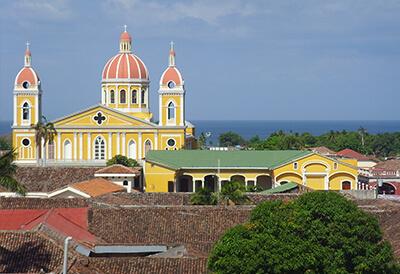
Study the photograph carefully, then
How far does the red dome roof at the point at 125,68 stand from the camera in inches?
3081

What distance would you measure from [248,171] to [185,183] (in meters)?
4.36

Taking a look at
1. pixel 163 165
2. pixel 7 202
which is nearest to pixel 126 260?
pixel 7 202

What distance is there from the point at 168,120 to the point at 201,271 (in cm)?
5073

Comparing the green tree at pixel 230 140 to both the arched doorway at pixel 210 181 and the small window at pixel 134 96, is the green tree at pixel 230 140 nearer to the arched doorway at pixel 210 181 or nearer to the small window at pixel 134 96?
the small window at pixel 134 96

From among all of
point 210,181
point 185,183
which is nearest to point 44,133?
point 185,183

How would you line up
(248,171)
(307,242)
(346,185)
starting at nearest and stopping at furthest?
(307,242) < (346,185) < (248,171)

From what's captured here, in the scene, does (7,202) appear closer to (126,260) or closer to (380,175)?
(126,260)

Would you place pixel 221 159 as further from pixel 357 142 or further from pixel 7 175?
pixel 357 142

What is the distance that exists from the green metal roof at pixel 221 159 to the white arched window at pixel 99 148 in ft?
30.8

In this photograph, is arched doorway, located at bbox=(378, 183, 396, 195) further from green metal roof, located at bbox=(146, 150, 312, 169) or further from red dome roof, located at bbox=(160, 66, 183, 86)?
red dome roof, located at bbox=(160, 66, 183, 86)

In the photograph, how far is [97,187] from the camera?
170ft

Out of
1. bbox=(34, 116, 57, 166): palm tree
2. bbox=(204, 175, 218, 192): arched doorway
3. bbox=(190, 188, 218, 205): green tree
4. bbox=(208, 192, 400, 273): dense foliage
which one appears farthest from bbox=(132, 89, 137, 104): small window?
bbox=(208, 192, 400, 273): dense foliage

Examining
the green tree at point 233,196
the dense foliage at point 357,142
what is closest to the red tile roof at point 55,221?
the green tree at point 233,196

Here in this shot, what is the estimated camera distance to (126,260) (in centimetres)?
2650
